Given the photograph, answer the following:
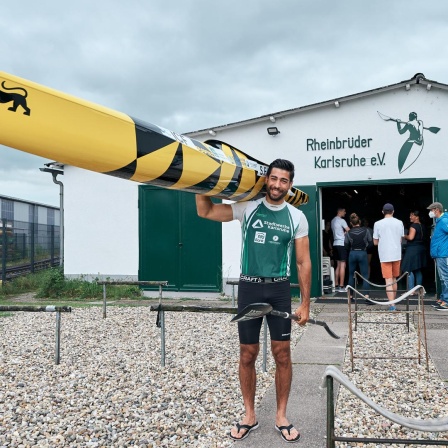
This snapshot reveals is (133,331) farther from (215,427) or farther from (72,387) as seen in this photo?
(215,427)

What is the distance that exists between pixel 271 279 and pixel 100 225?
327 inches

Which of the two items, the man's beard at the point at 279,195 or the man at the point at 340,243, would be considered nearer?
the man's beard at the point at 279,195

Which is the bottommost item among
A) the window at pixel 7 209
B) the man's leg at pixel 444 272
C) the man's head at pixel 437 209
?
the man's leg at pixel 444 272

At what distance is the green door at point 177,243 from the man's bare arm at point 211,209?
22.3 ft

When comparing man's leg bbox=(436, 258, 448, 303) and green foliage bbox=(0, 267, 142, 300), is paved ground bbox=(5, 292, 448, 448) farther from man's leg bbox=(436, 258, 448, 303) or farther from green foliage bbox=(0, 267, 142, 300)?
green foliage bbox=(0, 267, 142, 300)

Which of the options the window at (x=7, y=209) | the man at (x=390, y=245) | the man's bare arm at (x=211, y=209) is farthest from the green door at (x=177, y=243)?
the window at (x=7, y=209)

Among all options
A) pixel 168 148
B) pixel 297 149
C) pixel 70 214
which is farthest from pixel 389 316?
pixel 70 214

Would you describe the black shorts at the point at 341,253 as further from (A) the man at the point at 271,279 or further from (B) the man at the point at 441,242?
(A) the man at the point at 271,279

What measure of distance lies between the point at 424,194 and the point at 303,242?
11.8 meters

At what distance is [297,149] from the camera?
32.5 feet

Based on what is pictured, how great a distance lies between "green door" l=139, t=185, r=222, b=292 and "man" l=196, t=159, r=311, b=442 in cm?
686

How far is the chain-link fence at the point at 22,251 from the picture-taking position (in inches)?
494

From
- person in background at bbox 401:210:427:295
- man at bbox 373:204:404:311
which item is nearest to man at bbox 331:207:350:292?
person in background at bbox 401:210:427:295

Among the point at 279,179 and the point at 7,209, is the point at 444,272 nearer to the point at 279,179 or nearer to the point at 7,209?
the point at 279,179
